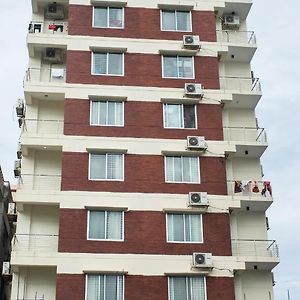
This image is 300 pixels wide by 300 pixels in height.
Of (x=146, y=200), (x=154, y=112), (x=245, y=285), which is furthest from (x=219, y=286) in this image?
(x=154, y=112)

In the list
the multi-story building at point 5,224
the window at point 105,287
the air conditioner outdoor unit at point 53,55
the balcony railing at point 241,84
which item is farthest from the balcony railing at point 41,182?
the balcony railing at point 241,84

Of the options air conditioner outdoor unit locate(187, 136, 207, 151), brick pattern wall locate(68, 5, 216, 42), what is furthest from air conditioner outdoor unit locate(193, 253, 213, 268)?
brick pattern wall locate(68, 5, 216, 42)

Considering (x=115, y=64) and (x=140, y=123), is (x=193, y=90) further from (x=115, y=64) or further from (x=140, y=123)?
(x=115, y=64)

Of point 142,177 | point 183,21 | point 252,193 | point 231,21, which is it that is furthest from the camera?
point 231,21

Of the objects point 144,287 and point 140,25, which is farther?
point 140,25

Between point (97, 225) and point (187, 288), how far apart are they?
14.6ft

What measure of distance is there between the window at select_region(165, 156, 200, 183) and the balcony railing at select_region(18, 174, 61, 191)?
4.84m

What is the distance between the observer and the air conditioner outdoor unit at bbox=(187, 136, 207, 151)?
2695 cm

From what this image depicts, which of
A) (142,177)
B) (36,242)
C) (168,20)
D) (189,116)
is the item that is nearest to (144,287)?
(142,177)

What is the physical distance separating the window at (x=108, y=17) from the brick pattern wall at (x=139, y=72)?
6.17ft

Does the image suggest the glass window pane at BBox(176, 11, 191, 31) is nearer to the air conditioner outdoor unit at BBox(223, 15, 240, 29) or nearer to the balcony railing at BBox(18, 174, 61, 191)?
the air conditioner outdoor unit at BBox(223, 15, 240, 29)

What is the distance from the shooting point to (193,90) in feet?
92.7

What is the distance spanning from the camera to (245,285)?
26328 mm

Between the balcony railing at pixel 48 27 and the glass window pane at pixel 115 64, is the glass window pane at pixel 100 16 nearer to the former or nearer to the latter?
the balcony railing at pixel 48 27
